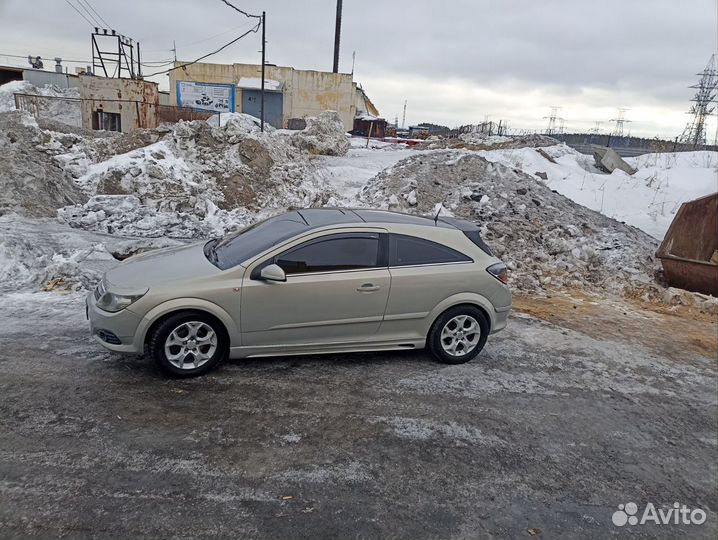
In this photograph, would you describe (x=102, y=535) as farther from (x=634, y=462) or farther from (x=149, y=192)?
(x=149, y=192)

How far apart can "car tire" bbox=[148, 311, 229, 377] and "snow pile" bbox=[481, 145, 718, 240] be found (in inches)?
439

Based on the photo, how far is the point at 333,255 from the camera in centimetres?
530

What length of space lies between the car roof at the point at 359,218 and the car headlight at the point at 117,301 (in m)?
1.84

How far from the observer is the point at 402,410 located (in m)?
4.64

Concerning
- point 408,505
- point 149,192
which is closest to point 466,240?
point 408,505

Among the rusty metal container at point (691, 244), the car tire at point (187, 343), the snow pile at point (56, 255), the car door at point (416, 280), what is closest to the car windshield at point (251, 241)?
the car tire at point (187, 343)

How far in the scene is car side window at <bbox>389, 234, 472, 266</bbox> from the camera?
5520 mm

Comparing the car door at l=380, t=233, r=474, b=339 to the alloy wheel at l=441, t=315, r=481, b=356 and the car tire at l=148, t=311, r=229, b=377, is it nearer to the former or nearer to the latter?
the alloy wheel at l=441, t=315, r=481, b=356

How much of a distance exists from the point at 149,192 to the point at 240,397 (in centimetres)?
921

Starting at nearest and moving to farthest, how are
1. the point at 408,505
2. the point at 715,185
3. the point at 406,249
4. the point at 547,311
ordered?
1. the point at 408,505
2. the point at 406,249
3. the point at 547,311
4. the point at 715,185

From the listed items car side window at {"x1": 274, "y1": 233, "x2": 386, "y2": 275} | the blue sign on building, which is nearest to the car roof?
car side window at {"x1": 274, "y1": 233, "x2": 386, "y2": 275}

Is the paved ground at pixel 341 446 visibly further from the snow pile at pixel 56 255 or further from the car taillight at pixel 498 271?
the snow pile at pixel 56 255

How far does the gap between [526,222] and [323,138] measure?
50.2ft

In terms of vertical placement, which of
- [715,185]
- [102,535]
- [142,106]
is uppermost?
[142,106]
